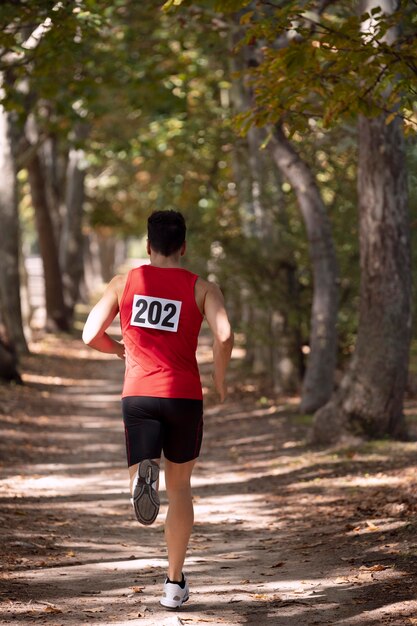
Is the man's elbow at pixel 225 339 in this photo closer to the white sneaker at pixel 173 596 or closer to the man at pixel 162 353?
the man at pixel 162 353

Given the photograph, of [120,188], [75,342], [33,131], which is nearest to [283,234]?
[33,131]

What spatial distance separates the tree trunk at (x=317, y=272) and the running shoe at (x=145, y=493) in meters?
9.76

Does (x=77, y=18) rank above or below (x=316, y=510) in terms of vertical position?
above

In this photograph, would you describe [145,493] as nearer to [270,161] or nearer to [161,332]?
[161,332]

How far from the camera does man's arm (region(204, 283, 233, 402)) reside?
5816 mm

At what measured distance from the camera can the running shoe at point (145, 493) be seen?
5.70m

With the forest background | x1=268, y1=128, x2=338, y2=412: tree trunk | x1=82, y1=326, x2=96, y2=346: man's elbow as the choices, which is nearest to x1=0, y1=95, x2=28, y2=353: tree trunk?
the forest background

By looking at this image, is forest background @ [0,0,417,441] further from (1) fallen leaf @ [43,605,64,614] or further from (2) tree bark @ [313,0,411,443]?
(1) fallen leaf @ [43,605,64,614]

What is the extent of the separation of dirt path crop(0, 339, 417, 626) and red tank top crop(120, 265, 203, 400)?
4.04ft

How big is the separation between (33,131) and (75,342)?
6.61 metres

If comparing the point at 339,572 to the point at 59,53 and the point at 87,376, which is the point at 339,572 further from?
the point at 87,376

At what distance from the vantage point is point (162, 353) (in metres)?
5.78

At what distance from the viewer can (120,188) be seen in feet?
142

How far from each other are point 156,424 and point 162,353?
37 cm
